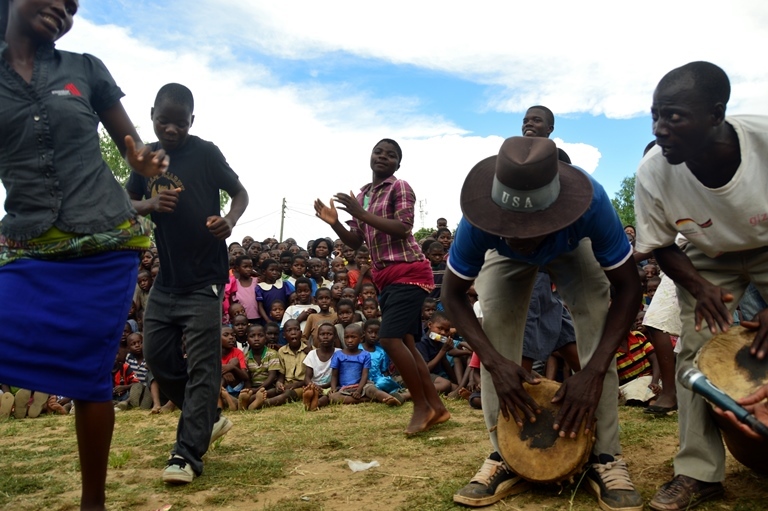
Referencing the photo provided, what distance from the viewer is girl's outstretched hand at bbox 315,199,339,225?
5.32 meters

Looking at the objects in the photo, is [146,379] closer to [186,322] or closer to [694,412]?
[186,322]

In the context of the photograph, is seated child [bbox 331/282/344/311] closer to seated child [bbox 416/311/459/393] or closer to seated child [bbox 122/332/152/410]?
seated child [bbox 416/311/459/393]

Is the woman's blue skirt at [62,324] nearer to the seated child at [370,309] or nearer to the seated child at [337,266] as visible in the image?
the seated child at [370,309]

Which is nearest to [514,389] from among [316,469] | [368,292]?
[316,469]

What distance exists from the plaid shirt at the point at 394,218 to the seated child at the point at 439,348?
260cm

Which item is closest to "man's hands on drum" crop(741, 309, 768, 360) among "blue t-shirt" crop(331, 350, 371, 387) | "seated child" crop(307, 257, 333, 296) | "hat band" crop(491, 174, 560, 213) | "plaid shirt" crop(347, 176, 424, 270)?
"hat band" crop(491, 174, 560, 213)

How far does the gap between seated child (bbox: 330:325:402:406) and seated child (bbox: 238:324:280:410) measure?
2.39 ft

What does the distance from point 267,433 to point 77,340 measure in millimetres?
2931

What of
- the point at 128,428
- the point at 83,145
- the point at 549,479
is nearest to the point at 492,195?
the point at 549,479

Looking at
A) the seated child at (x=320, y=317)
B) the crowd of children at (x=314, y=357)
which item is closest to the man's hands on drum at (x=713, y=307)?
the crowd of children at (x=314, y=357)

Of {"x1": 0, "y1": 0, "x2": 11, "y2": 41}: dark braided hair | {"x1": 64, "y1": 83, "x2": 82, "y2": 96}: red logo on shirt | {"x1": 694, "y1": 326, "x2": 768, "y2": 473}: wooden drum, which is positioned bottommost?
{"x1": 694, "y1": 326, "x2": 768, "y2": 473}: wooden drum

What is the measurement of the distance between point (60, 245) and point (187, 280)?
1.25 meters

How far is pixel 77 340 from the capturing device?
2.69 m

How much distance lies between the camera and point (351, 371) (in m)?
7.59
